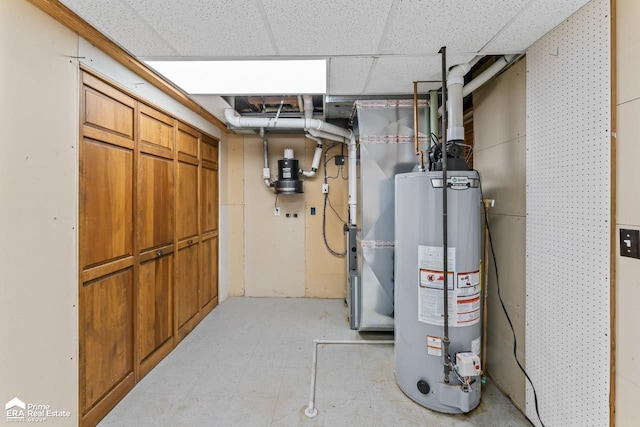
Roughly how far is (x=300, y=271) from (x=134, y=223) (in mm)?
2101

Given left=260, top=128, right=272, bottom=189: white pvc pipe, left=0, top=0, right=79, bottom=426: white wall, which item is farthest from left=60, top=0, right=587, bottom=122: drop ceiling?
left=260, top=128, right=272, bottom=189: white pvc pipe

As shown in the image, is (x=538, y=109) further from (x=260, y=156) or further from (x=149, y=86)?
(x=260, y=156)

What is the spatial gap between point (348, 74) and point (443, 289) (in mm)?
1634

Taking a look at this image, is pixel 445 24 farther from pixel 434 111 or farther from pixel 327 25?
pixel 434 111

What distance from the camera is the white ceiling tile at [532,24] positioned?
1.19 metres

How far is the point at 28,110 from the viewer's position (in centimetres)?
115

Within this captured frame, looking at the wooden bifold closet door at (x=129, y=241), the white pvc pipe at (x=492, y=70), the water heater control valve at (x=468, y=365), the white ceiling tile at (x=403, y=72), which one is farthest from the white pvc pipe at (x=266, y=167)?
the water heater control valve at (x=468, y=365)

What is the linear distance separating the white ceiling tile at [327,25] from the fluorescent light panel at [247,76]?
0.77 feet

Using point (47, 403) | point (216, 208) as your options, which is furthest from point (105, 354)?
point (216, 208)

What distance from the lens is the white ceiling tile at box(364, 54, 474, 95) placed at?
5.45 ft

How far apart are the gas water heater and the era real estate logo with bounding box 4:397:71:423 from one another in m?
1.99

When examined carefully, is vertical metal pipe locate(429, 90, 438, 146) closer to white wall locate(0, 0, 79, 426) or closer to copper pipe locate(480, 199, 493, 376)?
copper pipe locate(480, 199, 493, 376)

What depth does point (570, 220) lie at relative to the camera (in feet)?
4.21

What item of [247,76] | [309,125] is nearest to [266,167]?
[309,125]
